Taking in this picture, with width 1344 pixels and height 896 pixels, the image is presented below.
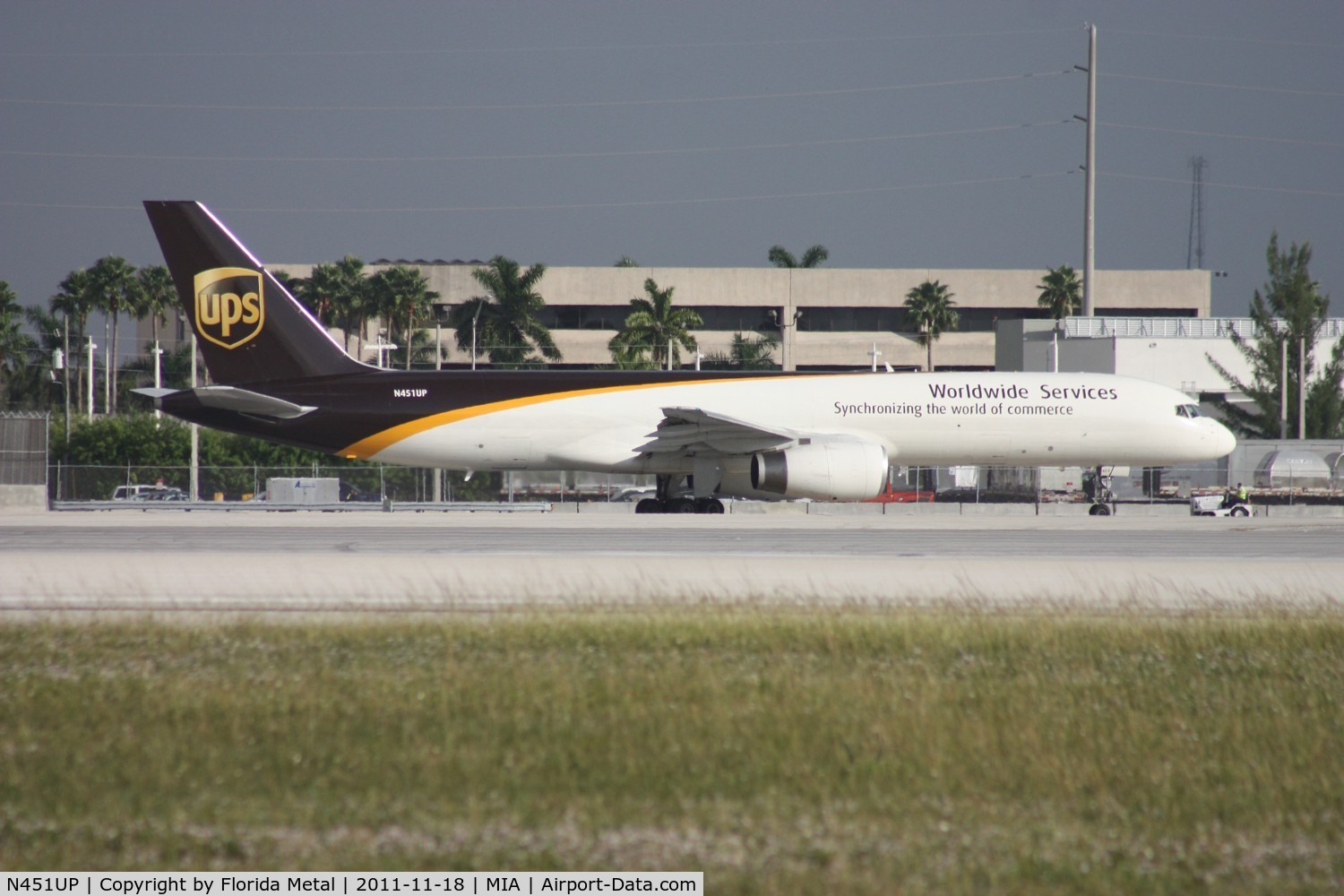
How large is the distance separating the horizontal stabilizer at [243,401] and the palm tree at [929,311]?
70408 millimetres

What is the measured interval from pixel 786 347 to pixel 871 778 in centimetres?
9249

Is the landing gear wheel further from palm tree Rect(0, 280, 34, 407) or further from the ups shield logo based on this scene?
palm tree Rect(0, 280, 34, 407)

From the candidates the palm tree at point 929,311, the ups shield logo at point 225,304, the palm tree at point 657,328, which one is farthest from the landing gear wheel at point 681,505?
the palm tree at point 929,311

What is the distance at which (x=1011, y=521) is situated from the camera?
27906 millimetres

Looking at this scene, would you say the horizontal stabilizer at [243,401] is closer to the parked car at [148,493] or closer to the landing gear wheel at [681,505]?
the landing gear wheel at [681,505]

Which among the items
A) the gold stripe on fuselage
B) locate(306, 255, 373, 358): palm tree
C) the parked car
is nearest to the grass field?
the gold stripe on fuselage

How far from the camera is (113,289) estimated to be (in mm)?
90375

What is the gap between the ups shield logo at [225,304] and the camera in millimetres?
30609

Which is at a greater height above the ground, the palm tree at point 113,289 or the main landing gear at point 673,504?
the palm tree at point 113,289

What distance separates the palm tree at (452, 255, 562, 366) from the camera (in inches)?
3388

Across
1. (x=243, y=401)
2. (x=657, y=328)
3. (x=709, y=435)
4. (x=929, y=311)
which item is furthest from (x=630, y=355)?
(x=243, y=401)

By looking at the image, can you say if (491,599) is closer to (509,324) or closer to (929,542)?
(929,542)

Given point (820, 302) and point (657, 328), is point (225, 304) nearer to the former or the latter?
point (657, 328)

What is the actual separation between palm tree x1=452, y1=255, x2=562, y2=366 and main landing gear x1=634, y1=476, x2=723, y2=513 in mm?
53876
